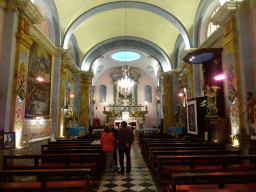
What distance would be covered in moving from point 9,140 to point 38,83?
2.92 metres

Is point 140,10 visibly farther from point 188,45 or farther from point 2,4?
point 2,4

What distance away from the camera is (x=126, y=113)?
18312mm

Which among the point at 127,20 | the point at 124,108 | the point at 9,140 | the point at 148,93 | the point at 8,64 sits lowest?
the point at 9,140

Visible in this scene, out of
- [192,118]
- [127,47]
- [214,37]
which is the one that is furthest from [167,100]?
[214,37]

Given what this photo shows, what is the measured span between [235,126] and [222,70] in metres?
2.44

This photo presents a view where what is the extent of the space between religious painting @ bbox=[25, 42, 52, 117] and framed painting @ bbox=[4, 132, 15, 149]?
1552 millimetres

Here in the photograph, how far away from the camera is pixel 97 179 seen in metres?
4.23

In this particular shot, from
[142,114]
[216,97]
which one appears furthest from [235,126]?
[142,114]

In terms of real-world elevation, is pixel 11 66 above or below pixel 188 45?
below

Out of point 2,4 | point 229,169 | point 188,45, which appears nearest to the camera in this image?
point 229,169

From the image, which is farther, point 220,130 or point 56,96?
point 56,96

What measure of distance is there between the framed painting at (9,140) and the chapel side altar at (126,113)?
42.9 feet

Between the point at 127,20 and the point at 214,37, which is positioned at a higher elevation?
the point at 127,20

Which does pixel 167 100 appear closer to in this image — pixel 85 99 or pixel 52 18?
pixel 85 99
